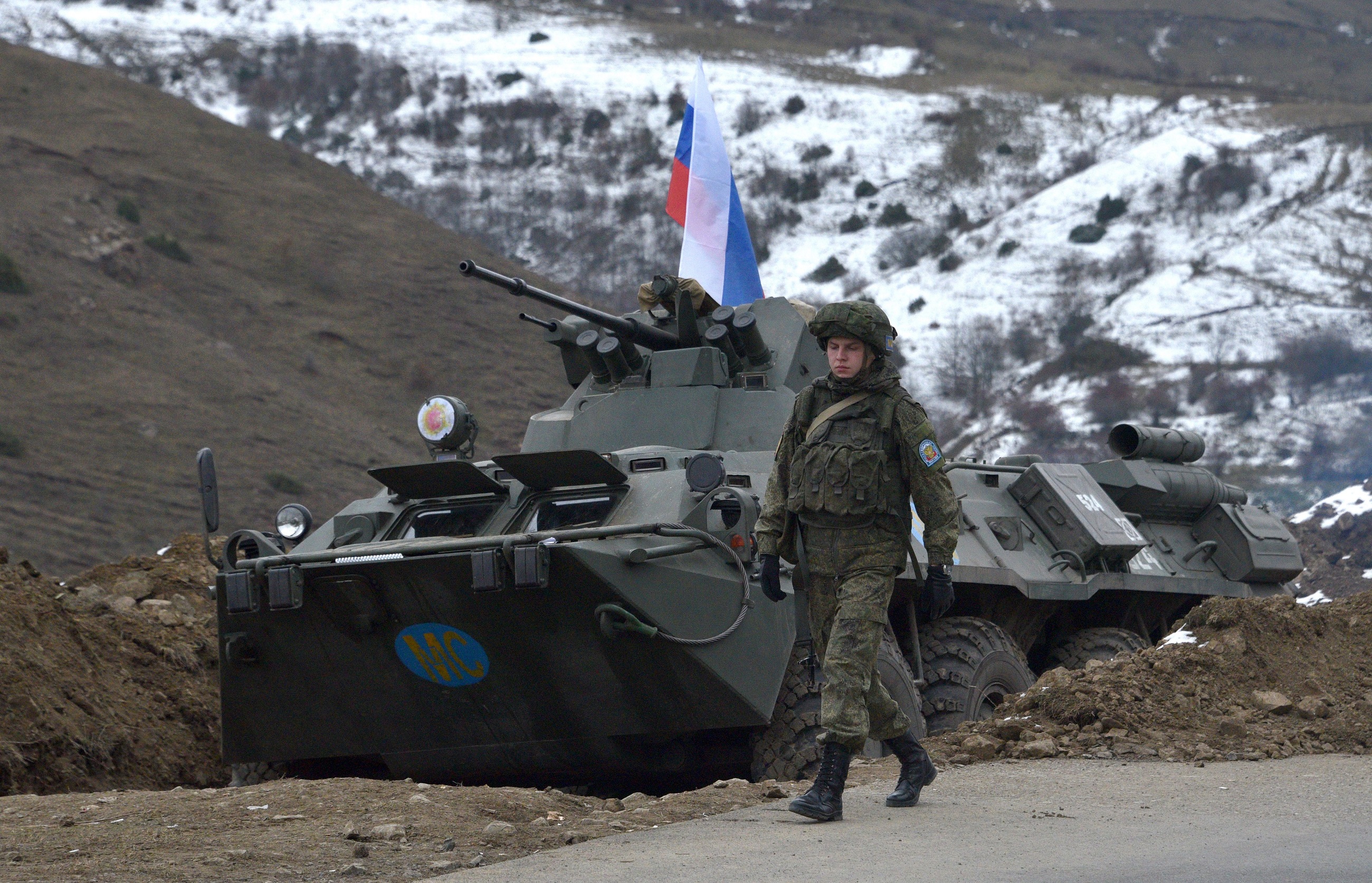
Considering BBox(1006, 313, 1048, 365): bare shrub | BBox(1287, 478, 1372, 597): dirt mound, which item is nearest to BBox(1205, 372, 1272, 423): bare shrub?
BBox(1006, 313, 1048, 365): bare shrub

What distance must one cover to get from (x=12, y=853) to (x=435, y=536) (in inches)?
129

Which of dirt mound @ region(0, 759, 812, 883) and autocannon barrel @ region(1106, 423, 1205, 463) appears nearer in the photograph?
dirt mound @ region(0, 759, 812, 883)

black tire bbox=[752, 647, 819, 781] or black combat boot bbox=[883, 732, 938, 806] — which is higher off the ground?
black combat boot bbox=[883, 732, 938, 806]

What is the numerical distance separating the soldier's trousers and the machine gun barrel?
3754mm

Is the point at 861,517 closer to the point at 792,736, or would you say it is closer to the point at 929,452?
the point at 929,452

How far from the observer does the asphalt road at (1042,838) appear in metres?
5.09

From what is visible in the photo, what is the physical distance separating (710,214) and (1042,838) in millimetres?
9262

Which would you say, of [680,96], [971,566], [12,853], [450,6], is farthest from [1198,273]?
[12,853]

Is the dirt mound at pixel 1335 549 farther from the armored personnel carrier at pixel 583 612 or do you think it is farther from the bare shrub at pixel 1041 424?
the bare shrub at pixel 1041 424

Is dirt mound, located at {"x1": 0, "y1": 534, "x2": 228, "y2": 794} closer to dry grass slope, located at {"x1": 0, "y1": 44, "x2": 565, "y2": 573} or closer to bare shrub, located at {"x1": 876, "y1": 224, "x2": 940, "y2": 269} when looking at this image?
dry grass slope, located at {"x1": 0, "y1": 44, "x2": 565, "y2": 573}

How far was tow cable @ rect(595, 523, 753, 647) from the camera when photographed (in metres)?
7.62

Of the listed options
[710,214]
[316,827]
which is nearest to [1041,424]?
[710,214]

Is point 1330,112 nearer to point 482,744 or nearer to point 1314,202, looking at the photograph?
point 1314,202

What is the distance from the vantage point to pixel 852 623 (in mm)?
6289
